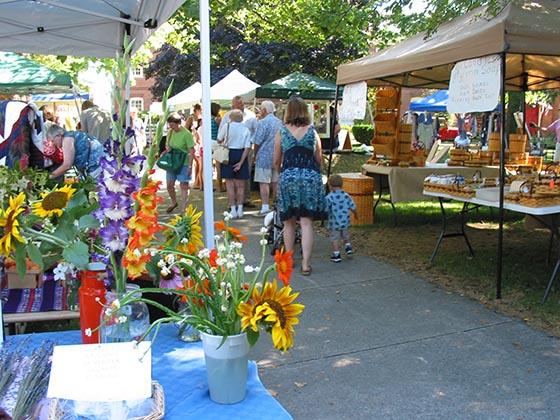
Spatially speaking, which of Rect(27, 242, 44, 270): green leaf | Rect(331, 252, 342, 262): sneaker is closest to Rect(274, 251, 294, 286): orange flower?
Rect(27, 242, 44, 270): green leaf

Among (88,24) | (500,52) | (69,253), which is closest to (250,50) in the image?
(88,24)

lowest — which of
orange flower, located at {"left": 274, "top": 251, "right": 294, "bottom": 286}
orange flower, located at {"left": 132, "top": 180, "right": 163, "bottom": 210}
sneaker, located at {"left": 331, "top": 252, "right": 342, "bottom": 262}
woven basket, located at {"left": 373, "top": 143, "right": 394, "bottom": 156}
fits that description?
sneaker, located at {"left": 331, "top": 252, "right": 342, "bottom": 262}

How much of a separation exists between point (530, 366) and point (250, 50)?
62.3 ft

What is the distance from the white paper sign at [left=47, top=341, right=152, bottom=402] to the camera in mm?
1427

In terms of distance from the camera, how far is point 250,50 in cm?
2131

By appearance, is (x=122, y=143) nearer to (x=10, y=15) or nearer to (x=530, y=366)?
(x=530, y=366)

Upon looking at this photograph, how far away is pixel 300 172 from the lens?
5.71 metres

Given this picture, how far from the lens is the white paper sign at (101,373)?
1.43m

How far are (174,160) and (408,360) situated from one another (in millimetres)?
6131

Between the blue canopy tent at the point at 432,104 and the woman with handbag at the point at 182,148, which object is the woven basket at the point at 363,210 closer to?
the woman with handbag at the point at 182,148

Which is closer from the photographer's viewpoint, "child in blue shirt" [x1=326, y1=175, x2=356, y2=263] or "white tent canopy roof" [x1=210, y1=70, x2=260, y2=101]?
"child in blue shirt" [x1=326, y1=175, x2=356, y2=263]

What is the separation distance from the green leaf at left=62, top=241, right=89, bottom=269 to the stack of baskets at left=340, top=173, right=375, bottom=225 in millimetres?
6875

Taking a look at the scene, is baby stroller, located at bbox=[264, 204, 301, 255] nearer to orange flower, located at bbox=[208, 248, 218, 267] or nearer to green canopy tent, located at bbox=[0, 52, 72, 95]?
orange flower, located at bbox=[208, 248, 218, 267]

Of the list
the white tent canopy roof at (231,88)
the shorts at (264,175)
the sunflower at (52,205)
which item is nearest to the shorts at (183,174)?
the shorts at (264,175)
